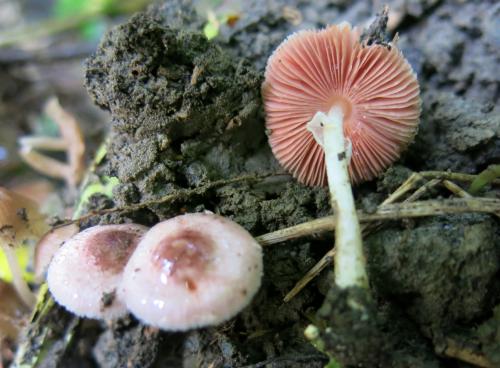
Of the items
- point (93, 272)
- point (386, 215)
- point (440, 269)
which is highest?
point (386, 215)

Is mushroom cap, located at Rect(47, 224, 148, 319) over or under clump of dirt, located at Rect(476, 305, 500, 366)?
over

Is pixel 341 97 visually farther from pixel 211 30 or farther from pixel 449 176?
pixel 211 30

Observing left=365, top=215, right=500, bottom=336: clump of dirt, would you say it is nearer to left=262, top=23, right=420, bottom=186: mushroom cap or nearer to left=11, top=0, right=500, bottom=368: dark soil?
left=11, top=0, right=500, bottom=368: dark soil

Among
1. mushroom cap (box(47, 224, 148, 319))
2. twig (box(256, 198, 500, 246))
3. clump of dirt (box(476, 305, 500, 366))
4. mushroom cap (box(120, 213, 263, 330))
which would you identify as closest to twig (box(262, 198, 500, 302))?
twig (box(256, 198, 500, 246))

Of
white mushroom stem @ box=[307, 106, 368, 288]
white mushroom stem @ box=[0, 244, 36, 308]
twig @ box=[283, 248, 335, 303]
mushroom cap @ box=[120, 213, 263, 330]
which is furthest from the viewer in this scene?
white mushroom stem @ box=[0, 244, 36, 308]

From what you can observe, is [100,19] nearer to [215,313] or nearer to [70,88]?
[70,88]

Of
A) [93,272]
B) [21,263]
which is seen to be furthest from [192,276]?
[21,263]
